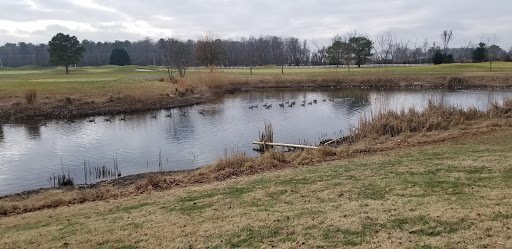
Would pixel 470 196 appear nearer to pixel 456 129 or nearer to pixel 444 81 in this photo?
pixel 456 129

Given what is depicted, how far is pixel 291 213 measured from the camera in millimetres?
7969

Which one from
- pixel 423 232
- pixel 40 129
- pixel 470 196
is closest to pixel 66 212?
pixel 423 232

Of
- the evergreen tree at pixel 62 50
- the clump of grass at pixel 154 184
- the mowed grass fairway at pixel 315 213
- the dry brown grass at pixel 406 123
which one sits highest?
the evergreen tree at pixel 62 50

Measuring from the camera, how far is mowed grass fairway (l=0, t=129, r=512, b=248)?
21.1ft

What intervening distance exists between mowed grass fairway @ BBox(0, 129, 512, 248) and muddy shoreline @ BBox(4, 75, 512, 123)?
25.8 m

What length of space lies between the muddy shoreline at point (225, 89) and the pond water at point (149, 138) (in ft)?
7.77

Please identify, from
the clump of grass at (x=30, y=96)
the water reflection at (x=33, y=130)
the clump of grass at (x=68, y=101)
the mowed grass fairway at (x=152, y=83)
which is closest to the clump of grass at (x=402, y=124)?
the water reflection at (x=33, y=130)

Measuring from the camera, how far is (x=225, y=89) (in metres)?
55.3

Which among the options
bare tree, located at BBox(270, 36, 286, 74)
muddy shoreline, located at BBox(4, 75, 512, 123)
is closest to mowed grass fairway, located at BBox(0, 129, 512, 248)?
muddy shoreline, located at BBox(4, 75, 512, 123)

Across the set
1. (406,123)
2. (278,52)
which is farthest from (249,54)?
(406,123)

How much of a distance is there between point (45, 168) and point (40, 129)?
38.5 ft

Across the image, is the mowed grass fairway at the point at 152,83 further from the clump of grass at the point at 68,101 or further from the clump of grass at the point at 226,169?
the clump of grass at the point at 226,169

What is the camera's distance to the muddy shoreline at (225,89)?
33.4 meters

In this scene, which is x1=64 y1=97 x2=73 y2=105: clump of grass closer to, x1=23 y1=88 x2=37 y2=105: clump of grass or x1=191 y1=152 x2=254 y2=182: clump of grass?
x1=23 y1=88 x2=37 y2=105: clump of grass
